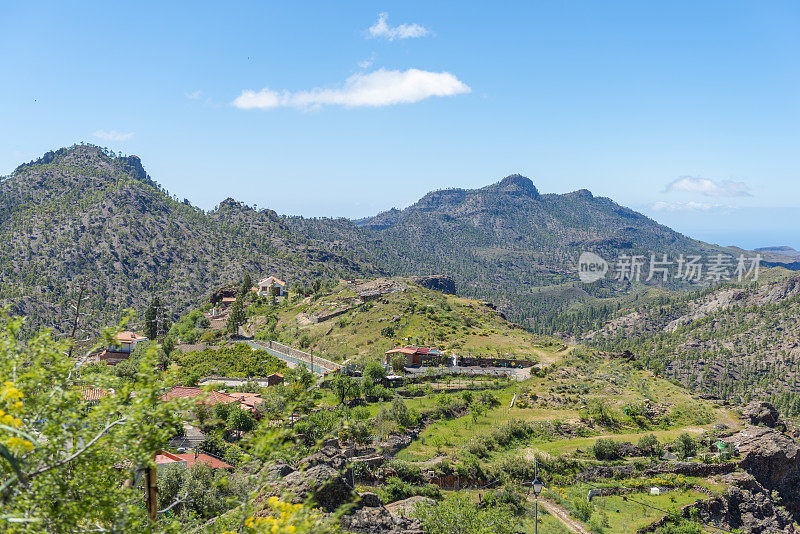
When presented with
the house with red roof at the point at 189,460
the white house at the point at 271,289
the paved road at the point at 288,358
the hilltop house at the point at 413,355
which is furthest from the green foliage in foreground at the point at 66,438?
the white house at the point at 271,289

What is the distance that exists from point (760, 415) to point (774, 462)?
10.2m

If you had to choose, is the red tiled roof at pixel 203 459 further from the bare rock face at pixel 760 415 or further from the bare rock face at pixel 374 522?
the bare rock face at pixel 760 415

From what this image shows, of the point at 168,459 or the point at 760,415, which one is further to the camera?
the point at 760,415

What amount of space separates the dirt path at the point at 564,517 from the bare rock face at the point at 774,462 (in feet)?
74.3

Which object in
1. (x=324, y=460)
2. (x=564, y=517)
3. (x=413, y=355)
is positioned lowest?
(x=564, y=517)

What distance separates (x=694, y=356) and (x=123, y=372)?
18085 cm

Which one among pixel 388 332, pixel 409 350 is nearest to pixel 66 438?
pixel 409 350

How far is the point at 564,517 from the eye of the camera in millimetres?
35094

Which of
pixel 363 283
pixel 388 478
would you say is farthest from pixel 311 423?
pixel 363 283

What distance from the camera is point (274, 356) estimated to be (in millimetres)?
77125

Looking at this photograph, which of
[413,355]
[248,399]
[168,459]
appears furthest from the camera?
[413,355]

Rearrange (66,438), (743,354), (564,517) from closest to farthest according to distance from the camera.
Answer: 1. (66,438)
2. (564,517)
3. (743,354)

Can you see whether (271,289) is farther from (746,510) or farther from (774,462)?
(746,510)

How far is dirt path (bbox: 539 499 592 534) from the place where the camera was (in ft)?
109
